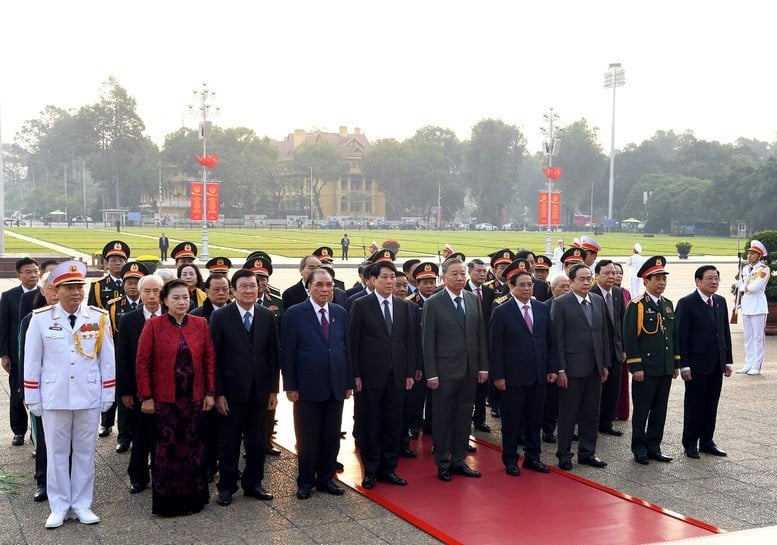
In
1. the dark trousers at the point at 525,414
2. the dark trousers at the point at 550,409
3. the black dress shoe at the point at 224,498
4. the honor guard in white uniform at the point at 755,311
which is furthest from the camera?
the honor guard in white uniform at the point at 755,311

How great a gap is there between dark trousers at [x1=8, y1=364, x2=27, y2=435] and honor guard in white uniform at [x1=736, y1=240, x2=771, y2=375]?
353 inches

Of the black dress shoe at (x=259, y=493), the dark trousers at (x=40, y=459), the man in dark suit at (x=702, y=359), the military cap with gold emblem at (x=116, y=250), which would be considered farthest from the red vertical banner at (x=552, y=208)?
the dark trousers at (x=40, y=459)

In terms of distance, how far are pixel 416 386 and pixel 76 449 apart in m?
3.14

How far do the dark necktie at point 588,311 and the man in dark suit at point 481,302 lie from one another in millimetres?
1247

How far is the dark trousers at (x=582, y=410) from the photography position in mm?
6746

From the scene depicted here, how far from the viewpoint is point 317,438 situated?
19.5ft

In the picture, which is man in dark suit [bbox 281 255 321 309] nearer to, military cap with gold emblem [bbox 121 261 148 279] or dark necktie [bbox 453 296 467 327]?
military cap with gold emblem [bbox 121 261 148 279]

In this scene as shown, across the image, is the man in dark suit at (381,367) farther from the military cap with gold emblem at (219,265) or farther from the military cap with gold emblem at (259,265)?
the military cap with gold emblem at (219,265)

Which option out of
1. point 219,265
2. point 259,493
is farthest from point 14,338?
point 259,493

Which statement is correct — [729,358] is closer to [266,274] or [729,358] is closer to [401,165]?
[266,274]

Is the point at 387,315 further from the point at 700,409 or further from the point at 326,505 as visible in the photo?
the point at 700,409

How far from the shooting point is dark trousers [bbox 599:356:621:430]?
788 cm

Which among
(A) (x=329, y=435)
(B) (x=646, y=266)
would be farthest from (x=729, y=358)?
(A) (x=329, y=435)

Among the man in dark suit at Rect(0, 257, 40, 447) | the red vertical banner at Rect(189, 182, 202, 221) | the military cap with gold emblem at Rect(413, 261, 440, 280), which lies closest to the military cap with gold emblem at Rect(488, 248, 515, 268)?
the military cap with gold emblem at Rect(413, 261, 440, 280)
